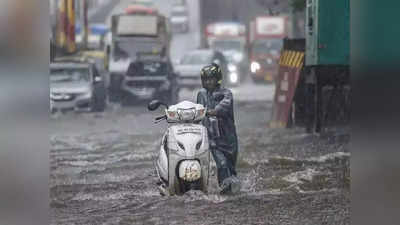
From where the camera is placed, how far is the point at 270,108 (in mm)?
8852

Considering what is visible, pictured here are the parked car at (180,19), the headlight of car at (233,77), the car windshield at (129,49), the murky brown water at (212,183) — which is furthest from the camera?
the car windshield at (129,49)

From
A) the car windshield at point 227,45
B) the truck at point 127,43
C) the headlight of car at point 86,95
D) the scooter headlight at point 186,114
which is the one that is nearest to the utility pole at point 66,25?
the truck at point 127,43

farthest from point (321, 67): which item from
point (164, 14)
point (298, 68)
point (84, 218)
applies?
point (84, 218)

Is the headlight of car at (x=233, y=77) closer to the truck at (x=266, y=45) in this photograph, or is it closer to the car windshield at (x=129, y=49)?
the truck at (x=266, y=45)

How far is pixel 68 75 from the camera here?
28.7 ft

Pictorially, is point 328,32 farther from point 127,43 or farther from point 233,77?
point 127,43

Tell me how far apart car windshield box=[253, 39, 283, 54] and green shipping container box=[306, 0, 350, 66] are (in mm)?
309

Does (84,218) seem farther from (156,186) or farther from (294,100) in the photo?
(294,100)

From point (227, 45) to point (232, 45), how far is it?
0.71 ft

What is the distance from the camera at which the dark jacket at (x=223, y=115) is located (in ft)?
28.2

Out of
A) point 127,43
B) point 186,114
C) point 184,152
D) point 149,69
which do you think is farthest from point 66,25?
point 184,152

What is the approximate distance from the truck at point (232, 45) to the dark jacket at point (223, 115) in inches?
5.7
